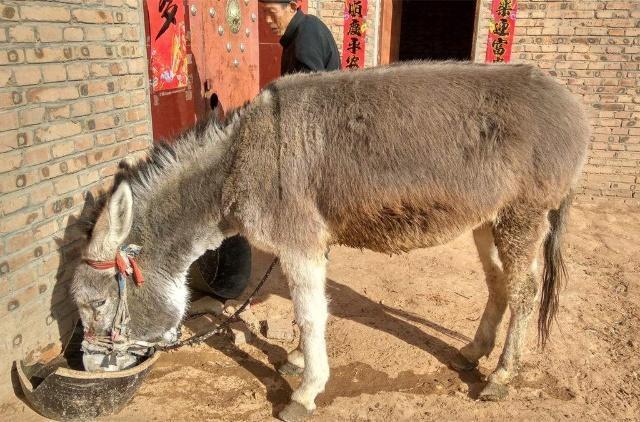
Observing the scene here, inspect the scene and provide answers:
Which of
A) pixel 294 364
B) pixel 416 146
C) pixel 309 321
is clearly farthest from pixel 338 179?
pixel 294 364

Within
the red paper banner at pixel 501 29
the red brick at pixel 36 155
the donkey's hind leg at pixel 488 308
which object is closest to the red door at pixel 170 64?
the red brick at pixel 36 155

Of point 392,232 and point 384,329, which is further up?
point 392,232

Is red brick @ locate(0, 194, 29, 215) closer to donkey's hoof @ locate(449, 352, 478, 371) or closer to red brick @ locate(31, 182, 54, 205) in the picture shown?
red brick @ locate(31, 182, 54, 205)

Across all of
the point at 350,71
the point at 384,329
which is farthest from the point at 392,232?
the point at 384,329

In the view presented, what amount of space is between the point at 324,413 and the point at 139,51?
288cm

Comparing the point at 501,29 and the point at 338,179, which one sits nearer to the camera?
the point at 338,179

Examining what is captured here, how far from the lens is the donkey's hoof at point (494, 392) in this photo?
3.12 meters

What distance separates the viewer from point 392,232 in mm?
2914

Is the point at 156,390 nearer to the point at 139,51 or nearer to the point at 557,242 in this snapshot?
the point at 139,51

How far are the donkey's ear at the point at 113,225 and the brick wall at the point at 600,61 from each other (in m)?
5.85

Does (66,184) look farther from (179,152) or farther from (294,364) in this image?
(294,364)

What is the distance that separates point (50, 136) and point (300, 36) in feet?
6.12

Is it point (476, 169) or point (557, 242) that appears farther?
point (557, 242)

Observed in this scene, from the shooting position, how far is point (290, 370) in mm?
3412
